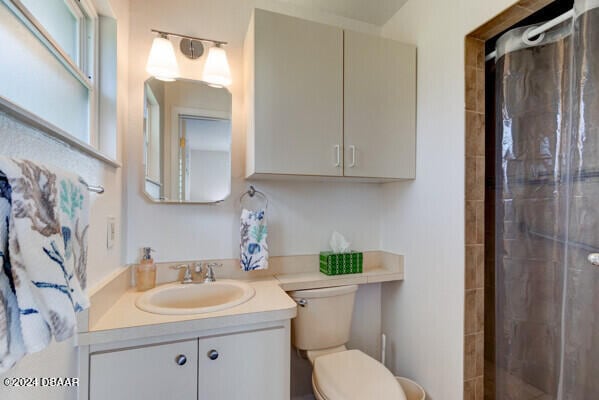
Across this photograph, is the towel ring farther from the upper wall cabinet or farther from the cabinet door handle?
the cabinet door handle

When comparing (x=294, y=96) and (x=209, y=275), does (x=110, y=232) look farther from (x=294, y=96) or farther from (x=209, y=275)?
(x=294, y=96)

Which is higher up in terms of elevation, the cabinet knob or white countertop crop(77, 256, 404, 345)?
the cabinet knob

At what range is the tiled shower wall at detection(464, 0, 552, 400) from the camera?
4.09 feet

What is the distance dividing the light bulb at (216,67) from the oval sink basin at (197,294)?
1.06 m

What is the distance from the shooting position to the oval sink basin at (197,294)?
1.26 metres

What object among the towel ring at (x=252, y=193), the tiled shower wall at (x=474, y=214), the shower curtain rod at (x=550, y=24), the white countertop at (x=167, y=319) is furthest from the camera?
the towel ring at (x=252, y=193)

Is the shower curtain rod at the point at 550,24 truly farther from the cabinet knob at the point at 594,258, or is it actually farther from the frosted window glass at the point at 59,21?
the frosted window glass at the point at 59,21

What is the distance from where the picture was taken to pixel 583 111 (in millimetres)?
952

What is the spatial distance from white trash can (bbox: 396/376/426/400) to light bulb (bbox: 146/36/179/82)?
2010mm

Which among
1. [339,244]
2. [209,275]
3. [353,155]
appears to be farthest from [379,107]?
[209,275]

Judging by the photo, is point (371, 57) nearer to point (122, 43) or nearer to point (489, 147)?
point (489, 147)

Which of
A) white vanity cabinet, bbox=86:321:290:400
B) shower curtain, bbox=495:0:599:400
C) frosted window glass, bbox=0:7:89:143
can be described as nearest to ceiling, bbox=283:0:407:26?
shower curtain, bbox=495:0:599:400

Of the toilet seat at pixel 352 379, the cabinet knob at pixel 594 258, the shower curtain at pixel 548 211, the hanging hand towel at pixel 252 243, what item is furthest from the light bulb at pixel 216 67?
the cabinet knob at pixel 594 258

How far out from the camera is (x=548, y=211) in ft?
3.71
